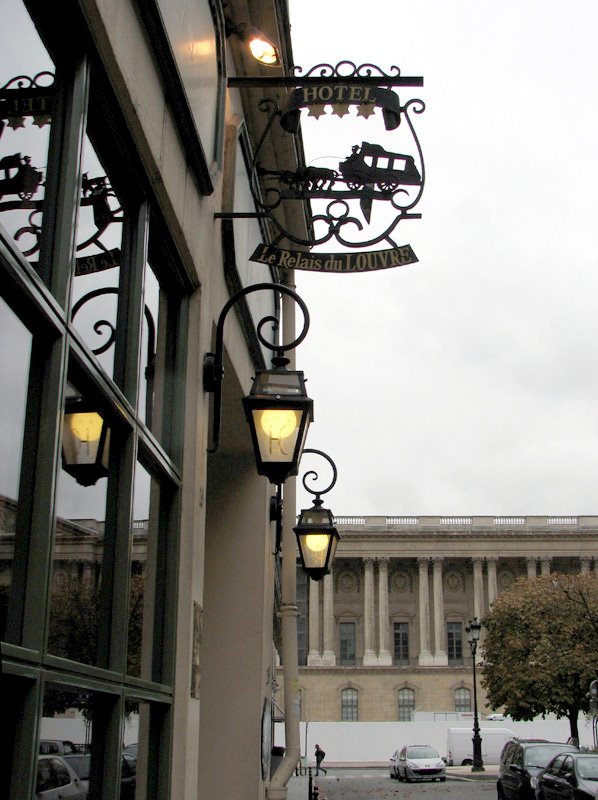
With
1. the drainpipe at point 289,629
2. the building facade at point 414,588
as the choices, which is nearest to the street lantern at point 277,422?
the drainpipe at point 289,629

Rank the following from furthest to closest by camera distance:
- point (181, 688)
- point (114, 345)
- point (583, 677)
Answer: point (583, 677)
point (181, 688)
point (114, 345)

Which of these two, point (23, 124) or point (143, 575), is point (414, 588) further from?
point (23, 124)

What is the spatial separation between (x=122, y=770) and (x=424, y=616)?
3382 inches

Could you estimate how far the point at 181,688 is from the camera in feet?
18.7

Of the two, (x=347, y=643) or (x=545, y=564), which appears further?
(x=347, y=643)

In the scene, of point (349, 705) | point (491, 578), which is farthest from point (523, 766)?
point (491, 578)

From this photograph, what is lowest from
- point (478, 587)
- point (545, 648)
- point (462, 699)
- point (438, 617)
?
point (462, 699)

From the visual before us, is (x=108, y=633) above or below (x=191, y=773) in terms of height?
above

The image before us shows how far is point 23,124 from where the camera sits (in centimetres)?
354

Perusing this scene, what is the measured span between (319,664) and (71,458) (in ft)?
280

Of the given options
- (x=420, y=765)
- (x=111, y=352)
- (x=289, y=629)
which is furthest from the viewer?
(x=420, y=765)

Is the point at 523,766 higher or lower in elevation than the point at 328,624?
lower

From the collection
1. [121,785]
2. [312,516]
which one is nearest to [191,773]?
[121,785]

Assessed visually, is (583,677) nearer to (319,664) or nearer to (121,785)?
(319,664)
